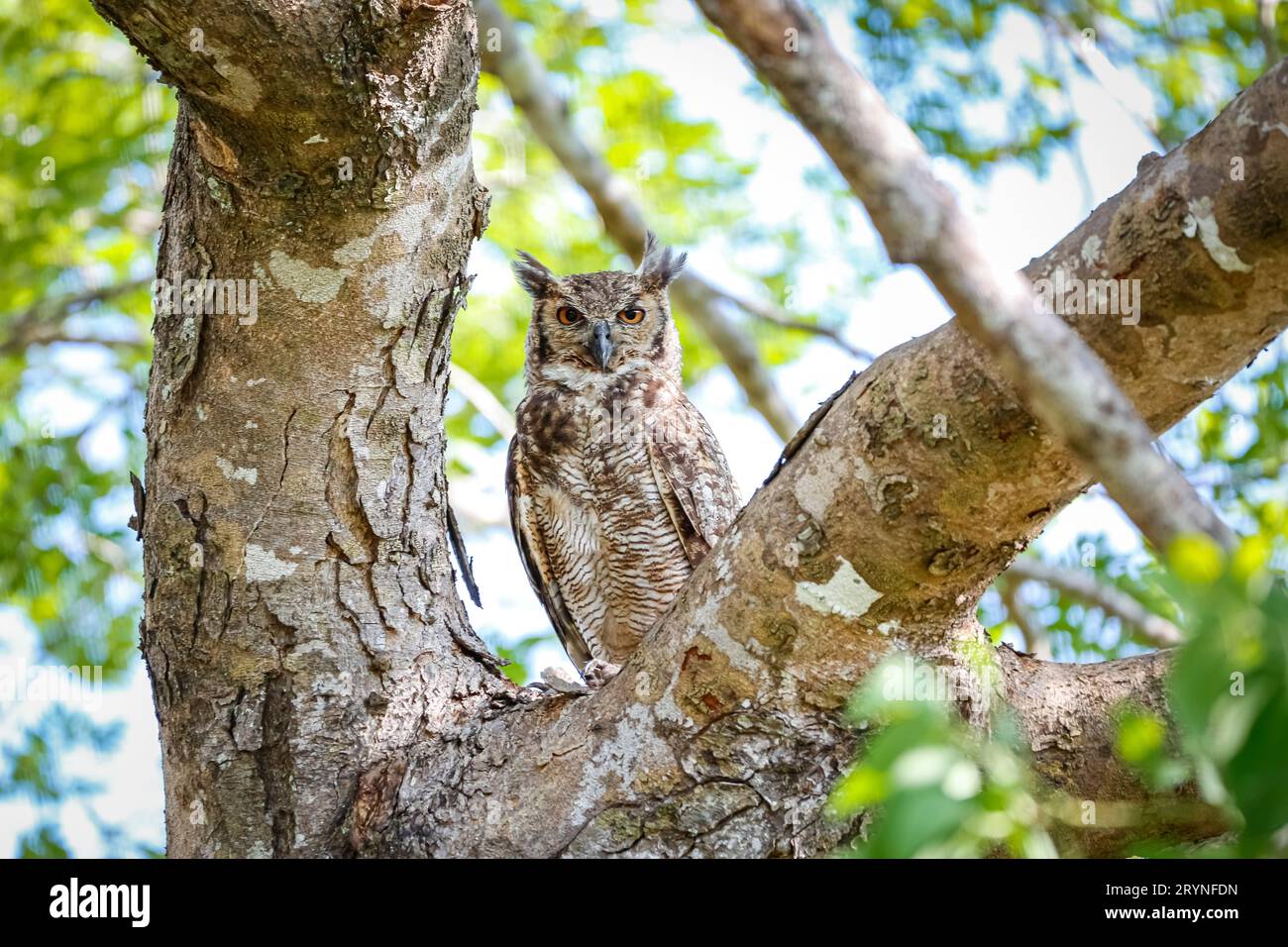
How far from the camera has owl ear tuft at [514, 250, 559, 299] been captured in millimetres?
5875

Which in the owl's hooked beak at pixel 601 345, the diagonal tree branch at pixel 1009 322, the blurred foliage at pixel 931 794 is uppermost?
the owl's hooked beak at pixel 601 345

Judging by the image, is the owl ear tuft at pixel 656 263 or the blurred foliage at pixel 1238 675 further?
the owl ear tuft at pixel 656 263

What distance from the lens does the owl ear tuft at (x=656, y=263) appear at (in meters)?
5.79

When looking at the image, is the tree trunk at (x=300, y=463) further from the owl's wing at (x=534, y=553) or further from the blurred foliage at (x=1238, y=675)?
the blurred foliage at (x=1238, y=675)

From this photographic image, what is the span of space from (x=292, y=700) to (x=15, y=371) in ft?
18.7

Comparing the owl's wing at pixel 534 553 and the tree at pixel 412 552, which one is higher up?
the owl's wing at pixel 534 553

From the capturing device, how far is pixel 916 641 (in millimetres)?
2582

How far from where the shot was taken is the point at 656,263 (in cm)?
581

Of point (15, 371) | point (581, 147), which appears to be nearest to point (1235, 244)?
point (581, 147)

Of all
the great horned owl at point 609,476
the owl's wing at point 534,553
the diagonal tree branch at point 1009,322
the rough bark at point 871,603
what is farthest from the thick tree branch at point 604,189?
the diagonal tree branch at point 1009,322

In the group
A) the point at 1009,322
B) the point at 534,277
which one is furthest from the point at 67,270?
the point at 1009,322

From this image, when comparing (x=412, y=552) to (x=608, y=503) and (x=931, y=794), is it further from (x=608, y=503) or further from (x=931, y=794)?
(x=931, y=794)

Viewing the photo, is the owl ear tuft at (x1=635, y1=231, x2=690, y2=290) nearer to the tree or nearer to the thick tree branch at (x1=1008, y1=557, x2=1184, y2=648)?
the thick tree branch at (x1=1008, y1=557, x2=1184, y2=648)
